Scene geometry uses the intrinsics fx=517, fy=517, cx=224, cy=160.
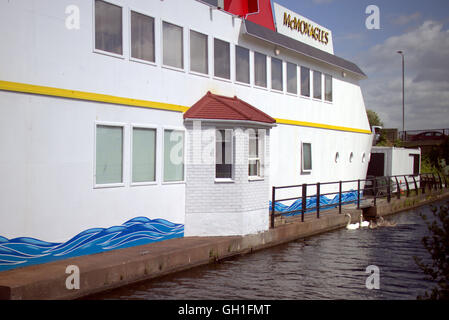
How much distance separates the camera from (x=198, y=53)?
45.7 ft

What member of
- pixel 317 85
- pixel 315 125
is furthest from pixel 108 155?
pixel 317 85

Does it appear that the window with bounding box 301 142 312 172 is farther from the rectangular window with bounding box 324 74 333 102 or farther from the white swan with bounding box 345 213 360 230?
the rectangular window with bounding box 324 74 333 102

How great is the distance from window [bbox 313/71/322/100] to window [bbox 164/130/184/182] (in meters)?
8.12

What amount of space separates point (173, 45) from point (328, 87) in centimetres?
933

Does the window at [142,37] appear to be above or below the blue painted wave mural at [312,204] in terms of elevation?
above

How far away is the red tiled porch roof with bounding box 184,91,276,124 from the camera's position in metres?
13.3

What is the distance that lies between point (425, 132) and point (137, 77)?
1613 inches

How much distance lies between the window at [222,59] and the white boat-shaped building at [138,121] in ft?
0.16

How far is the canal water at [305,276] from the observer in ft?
31.1

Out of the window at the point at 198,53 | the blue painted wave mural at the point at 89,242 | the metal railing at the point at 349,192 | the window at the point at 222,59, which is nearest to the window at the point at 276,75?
the window at the point at 222,59

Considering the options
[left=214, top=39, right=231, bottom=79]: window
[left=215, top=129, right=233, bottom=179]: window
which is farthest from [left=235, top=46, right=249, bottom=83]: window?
[left=215, top=129, right=233, bottom=179]: window

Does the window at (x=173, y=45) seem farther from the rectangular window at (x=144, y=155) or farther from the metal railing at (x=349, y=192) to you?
the metal railing at (x=349, y=192)

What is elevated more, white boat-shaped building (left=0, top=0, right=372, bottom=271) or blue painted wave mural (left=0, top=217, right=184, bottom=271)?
white boat-shaped building (left=0, top=0, right=372, bottom=271)

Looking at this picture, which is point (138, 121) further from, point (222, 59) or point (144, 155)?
point (222, 59)
